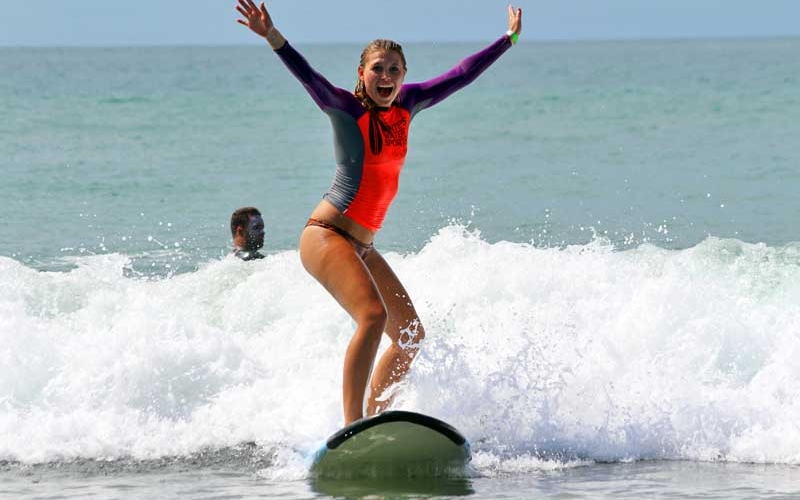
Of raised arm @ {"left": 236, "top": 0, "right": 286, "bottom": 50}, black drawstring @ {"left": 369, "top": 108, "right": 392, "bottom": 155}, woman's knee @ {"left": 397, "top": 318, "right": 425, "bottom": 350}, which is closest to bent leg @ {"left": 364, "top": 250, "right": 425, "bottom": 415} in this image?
woman's knee @ {"left": 397, "top": 318, "right": 425, "bottom": 350}

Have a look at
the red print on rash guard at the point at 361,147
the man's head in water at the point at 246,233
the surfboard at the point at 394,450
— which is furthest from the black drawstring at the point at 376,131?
the man's head in water at the point at 246,233

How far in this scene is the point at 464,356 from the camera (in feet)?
23.6

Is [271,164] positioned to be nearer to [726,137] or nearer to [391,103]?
[726,137]

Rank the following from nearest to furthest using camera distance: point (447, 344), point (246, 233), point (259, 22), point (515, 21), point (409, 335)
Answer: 1. point (259, 22)
2. point (409, 335)
3. point (447, 344)
4. point (515, 21)
5. point (246, 233)

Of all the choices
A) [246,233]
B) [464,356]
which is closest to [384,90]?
[464,356]

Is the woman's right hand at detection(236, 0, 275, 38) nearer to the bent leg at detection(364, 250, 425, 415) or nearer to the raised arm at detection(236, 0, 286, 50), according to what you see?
the raised arm at detection(236, 0, 286, 50)

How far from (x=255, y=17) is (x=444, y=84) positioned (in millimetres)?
1199

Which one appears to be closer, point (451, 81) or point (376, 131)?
point (376, 131)

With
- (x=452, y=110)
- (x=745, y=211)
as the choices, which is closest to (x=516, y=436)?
(x=745, y=211)

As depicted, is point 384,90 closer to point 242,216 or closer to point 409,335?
point 409,335

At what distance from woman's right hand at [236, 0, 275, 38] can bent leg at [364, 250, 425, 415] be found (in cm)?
131

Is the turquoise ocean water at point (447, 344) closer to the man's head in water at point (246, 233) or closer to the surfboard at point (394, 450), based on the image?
the surfboard at point (394, 450)

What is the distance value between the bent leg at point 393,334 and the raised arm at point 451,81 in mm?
857

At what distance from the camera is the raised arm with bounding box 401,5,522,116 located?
6777mm
